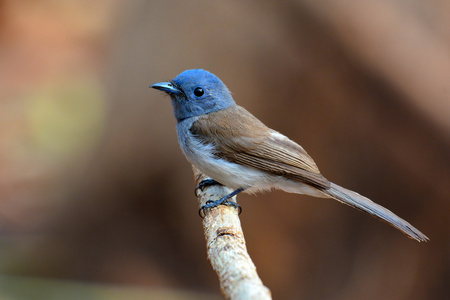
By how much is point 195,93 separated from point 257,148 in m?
0.63

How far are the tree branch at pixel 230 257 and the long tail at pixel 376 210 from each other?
27.1 inches

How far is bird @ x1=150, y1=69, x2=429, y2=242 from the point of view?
3.24 m

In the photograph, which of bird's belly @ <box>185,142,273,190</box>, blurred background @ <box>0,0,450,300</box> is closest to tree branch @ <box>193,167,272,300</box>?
bird's belly @ <box>185,142,273,190</box>

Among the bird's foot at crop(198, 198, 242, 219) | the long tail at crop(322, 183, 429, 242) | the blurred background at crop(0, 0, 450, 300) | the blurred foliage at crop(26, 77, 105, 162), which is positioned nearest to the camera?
the long tail at crop(322, 183, 429, 242)

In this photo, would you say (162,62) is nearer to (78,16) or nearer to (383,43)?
(78,16)

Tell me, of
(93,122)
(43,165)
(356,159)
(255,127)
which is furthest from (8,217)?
(356,159)

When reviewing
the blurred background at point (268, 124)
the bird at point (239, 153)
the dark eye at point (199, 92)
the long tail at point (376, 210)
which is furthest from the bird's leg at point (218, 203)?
the blurred background at point (268, 124)

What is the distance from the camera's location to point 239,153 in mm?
3352

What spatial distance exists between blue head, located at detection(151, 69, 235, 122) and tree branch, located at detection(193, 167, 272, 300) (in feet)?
2.22

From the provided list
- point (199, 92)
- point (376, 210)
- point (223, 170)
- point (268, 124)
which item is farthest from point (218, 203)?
point (268, 124)

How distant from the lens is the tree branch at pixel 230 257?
1848mm

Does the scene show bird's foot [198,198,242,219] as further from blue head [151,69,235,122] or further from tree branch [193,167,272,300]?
blue head [151,69,235,122]

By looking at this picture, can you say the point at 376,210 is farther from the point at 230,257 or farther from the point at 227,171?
the point at 230,257

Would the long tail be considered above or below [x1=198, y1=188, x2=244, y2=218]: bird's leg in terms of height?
above
